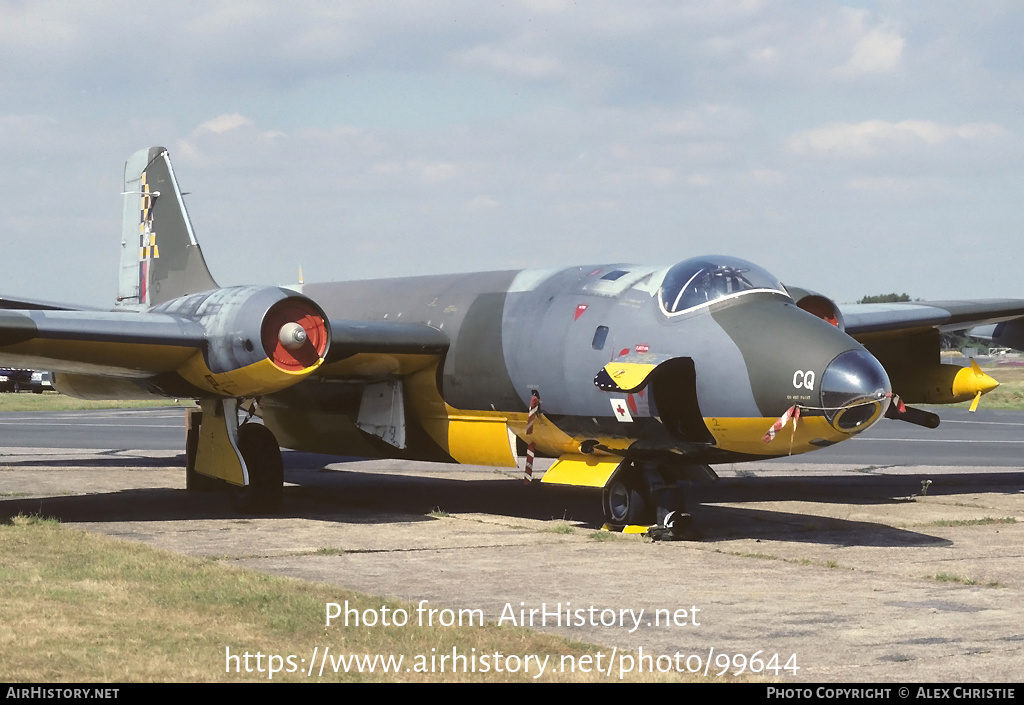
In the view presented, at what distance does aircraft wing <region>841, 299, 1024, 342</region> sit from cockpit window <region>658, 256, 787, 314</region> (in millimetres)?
5574

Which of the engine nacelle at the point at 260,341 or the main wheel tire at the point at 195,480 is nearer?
the engine nacelle at the point at 260,341

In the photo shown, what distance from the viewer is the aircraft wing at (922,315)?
1855 cm

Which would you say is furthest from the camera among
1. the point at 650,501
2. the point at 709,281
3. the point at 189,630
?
the point at 650,501

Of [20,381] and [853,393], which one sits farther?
[20,381]

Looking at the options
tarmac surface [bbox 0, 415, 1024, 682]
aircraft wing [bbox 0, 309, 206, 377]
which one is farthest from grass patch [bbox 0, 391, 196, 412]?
aircraft wing [bbox 0, 309, 206, 377]

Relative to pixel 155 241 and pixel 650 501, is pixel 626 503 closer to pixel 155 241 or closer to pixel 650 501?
pixel 650 501

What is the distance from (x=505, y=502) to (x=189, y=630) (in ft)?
31.0

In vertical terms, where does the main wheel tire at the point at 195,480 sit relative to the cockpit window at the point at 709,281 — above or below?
below

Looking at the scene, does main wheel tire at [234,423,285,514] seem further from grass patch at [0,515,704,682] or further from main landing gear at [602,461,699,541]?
grass patch at [0,515,704,682]

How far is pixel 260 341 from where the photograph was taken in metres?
14.1

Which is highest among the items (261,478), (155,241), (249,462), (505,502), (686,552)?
(155,241)

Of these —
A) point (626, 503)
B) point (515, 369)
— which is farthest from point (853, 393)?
point (515, 369)

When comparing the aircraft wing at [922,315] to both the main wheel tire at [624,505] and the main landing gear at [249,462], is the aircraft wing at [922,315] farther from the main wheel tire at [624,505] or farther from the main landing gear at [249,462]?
the main landing gear at [249,462]

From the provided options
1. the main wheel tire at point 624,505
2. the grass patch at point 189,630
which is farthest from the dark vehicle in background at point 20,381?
the grass patch at point 189,630
